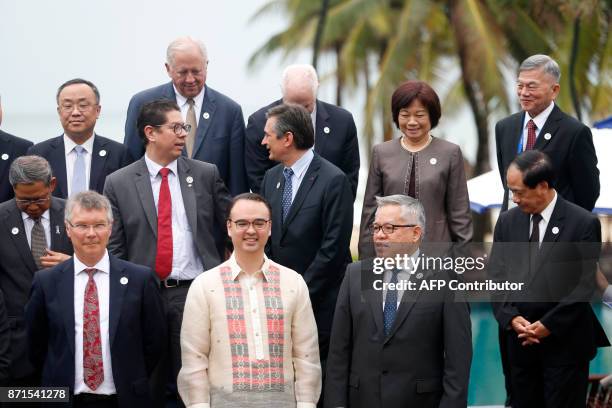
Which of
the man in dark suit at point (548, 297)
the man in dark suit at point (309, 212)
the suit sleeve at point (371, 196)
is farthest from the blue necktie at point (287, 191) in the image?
the man in dark suit at point (548, 297)

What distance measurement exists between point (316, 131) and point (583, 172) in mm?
1570

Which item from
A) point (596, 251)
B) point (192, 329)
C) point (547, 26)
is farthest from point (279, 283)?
point (547, 26)

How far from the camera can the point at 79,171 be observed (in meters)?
6.74

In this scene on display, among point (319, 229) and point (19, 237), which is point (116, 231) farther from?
point (319, 229)

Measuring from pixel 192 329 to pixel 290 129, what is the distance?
4.88 ft

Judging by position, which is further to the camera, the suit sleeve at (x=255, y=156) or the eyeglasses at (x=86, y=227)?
the suit sleeve at (x=255, y=156)

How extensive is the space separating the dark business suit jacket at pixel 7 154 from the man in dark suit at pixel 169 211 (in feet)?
2.47

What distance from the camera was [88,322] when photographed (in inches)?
217

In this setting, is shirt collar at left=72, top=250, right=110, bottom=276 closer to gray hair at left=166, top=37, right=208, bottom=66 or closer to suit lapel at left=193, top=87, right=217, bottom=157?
suit lapel at left=193, top=87, right=217, bottom=157

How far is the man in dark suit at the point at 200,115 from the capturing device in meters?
A: 6.96

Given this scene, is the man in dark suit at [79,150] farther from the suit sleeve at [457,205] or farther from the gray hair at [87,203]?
the suit sleeve at [457,205]

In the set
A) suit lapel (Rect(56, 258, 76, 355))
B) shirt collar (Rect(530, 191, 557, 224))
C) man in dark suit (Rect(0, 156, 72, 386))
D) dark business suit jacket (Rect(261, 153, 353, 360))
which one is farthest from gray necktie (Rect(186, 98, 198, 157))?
shirt collar (Rect(530, 191, 557, 224))

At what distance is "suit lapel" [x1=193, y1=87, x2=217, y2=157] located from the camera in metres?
6.98

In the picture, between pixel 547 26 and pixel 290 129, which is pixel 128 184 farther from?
pixel 547 26
